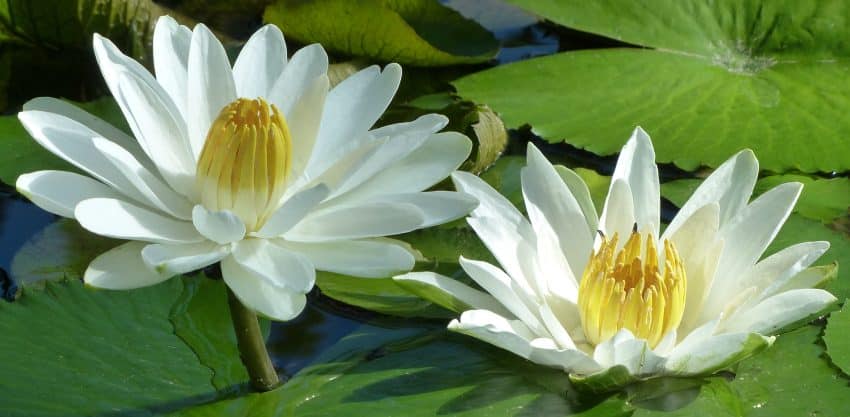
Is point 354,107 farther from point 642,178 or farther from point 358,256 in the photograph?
point 642,178

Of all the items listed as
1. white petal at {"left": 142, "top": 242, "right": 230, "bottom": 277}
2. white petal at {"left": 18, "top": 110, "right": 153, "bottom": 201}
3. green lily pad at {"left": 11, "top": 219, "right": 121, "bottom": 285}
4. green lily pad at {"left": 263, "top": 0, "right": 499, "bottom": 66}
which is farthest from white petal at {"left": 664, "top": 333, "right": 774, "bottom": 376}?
green lily pad at {"left": 263, "top": 0, "right": 499, "bottom": 66}

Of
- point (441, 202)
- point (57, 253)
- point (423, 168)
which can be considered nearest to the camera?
point (441, 202)

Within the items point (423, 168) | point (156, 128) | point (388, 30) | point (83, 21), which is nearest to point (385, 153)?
point (423, 168)

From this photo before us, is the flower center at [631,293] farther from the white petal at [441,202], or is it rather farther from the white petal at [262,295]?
the white petal at [262,295]

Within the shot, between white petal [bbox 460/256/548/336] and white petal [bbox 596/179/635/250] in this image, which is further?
white petal [bbox 596/179/635/250]

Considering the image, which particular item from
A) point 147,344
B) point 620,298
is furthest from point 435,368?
point 147,344

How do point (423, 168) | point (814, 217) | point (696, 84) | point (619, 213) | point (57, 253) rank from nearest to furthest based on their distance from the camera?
point (423, 168) < point (619, 213) < point (57, 253) < point (814, 217) < point (696, 84)

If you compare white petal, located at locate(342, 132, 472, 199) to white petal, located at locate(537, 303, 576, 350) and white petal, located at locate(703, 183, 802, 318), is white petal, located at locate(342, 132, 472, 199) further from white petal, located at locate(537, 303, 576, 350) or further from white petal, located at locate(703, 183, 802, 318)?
white petal, located at locate(703, 183, 802, 318)

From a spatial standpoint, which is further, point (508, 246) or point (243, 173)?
point (508, 246)
